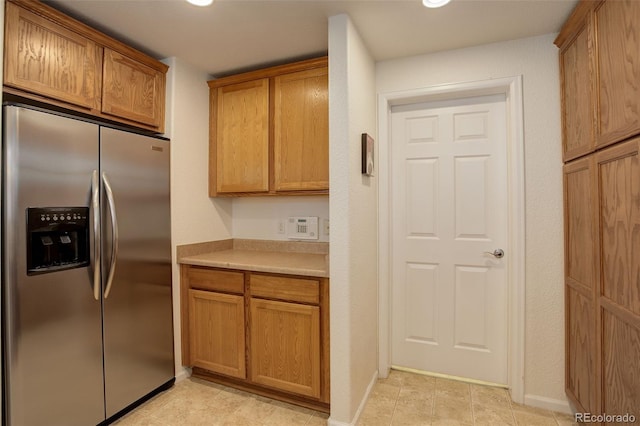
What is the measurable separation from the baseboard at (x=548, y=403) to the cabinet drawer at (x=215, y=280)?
1.99 m

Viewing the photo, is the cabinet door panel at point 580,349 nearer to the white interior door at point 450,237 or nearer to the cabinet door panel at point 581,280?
the cabinet door panel at point 581,280

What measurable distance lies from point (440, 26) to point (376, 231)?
4.50ft

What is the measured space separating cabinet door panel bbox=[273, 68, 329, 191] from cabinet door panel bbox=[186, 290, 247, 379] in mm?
916

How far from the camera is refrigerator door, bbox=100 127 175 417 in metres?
1.86

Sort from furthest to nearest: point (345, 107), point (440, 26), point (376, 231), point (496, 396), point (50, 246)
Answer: point (376, 231), point (496, 396), point (440, 26), point (345, 107), point (50, 246)

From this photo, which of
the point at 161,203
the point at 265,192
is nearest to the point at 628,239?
the point at 265,192

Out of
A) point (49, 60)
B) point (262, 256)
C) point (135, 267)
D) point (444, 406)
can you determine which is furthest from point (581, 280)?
point (49, 60)

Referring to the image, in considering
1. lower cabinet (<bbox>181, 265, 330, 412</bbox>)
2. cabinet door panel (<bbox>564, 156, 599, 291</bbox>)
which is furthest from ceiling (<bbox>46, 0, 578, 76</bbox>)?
lower cabinet (<bbox>181, 265, 330, 412</bbox>)

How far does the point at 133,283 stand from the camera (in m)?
1.99

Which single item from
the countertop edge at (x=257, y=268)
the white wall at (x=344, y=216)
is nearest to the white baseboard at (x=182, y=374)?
the countertop edge at (x=257, y=268)

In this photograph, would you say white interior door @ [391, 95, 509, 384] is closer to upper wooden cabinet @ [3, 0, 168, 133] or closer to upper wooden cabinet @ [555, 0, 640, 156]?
upper wooden cabinet @ [555, 0, 640, 156]

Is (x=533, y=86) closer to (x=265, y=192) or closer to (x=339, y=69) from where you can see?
(x=339, y=69)

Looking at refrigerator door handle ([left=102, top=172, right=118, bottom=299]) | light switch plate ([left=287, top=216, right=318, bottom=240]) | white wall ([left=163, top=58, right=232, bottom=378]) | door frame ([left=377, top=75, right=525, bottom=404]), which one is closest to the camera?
refrigerator door handle ([left=102, top=172, right=118, bottom=299])

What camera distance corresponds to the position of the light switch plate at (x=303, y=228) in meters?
2.58
